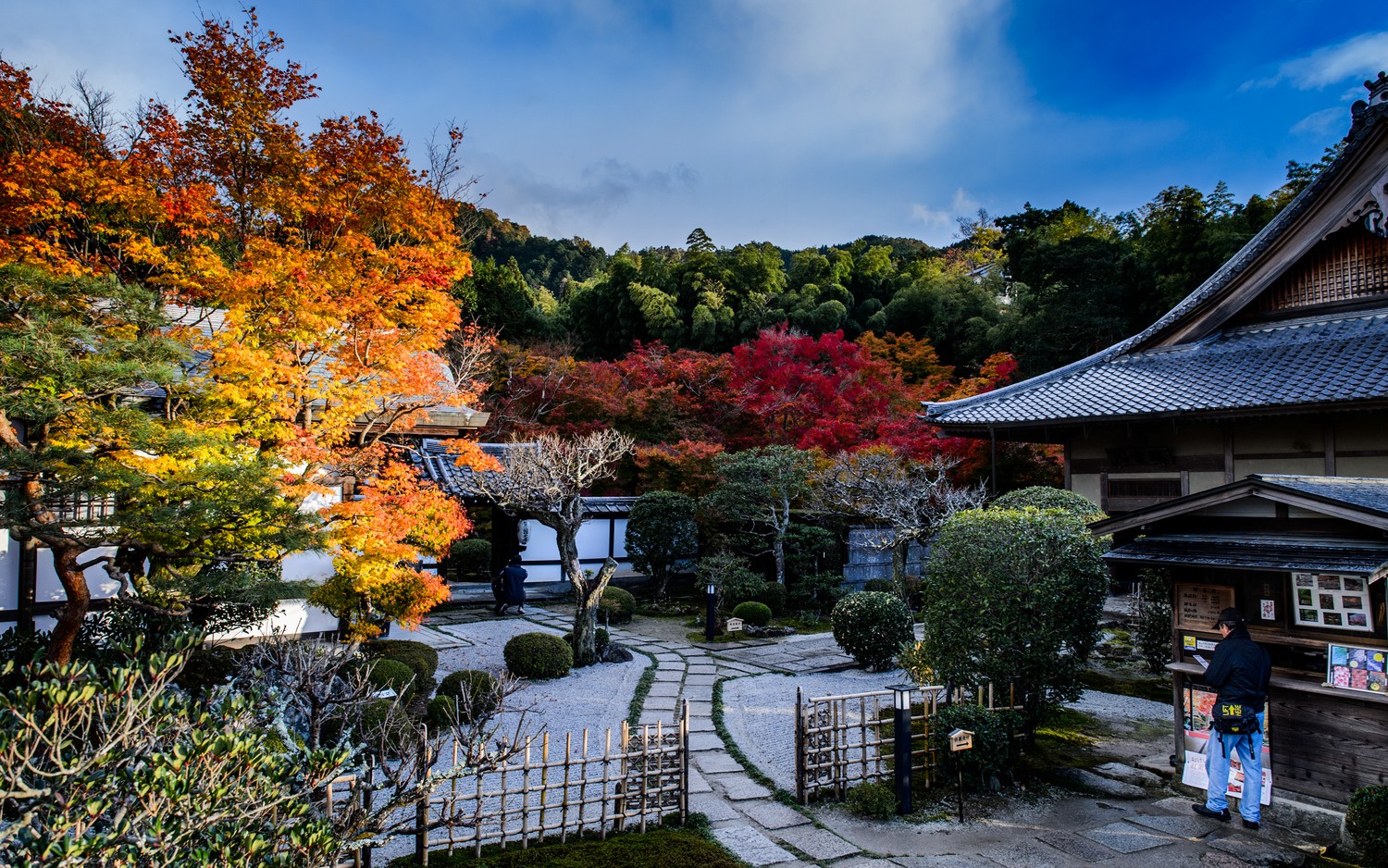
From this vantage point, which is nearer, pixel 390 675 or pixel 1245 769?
pixel 1245 769

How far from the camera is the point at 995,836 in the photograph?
621 centimetres

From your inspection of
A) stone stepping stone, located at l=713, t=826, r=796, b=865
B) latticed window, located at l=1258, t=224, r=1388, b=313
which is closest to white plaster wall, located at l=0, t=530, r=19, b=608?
stone stepping stone, located at l=713, t=826, r=796, b=865

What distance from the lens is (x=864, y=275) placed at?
3562 centimetres

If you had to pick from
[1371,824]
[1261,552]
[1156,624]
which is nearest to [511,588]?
[1156,624]

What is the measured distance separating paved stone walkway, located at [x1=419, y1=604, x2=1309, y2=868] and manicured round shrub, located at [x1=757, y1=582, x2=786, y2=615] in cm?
893

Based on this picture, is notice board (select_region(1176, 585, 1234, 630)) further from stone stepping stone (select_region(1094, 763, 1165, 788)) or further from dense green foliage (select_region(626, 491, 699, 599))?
dense green foliage (select_region(626, 491, 699, 599))

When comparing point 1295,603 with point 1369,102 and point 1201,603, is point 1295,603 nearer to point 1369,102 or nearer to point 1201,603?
point 1201,603

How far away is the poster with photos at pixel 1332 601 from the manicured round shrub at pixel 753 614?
9.68 m

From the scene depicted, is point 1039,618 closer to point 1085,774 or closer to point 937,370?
point 1085,774

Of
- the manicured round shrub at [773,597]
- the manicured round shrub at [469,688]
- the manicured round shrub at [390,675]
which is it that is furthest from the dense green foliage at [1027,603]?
the manicured round shrub at [773,597]

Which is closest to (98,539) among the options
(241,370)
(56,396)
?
(56,396)

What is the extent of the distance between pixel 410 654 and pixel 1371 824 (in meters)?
9.88

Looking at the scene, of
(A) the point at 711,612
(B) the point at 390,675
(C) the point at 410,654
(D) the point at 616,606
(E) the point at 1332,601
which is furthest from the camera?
(D) the point at 616,606

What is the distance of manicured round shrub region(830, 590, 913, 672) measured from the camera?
38.3 ft
